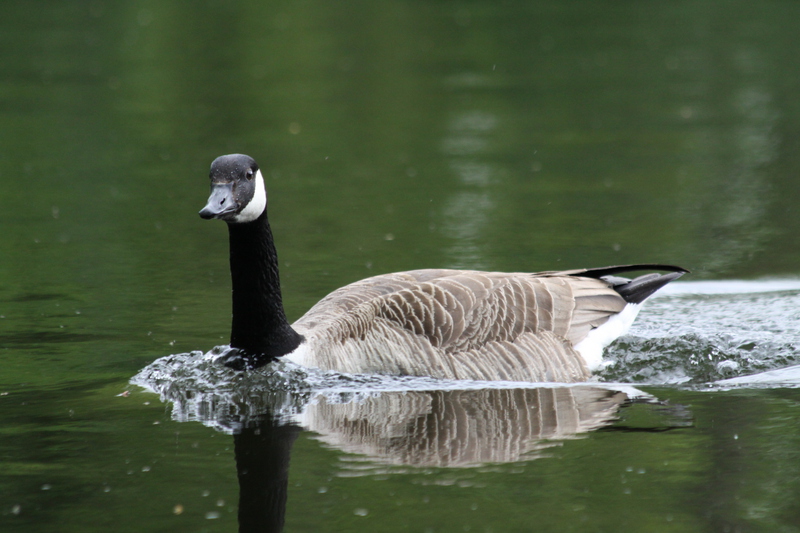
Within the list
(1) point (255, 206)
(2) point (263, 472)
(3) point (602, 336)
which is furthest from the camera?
(3) point (602, 336)

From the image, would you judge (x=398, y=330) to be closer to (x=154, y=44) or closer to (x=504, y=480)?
(x=504, y=480)

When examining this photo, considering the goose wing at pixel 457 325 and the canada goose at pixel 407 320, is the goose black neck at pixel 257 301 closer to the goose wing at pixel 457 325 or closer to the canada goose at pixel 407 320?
the canada goose at pixel 407 320

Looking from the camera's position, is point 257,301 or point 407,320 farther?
point 407,320

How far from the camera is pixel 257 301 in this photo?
7344 mm

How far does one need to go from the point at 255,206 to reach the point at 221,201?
0.41 metres

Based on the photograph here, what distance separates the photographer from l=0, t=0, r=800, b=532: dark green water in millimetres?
5480

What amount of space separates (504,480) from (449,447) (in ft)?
2.01

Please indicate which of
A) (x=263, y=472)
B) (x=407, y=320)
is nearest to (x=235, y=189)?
(x=407, y=320)

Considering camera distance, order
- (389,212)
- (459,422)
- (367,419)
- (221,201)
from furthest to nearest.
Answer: (389,212) → (221,201) → (367,419) → (459,422)

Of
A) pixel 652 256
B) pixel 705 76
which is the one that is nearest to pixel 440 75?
pixel 705 76

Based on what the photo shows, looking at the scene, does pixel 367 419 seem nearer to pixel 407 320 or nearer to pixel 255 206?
pixel 407 320

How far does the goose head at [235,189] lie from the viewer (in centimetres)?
687

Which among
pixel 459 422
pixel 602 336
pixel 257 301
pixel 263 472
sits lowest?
pixel 263 472

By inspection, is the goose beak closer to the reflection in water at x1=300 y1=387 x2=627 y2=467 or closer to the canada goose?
the canada goose
